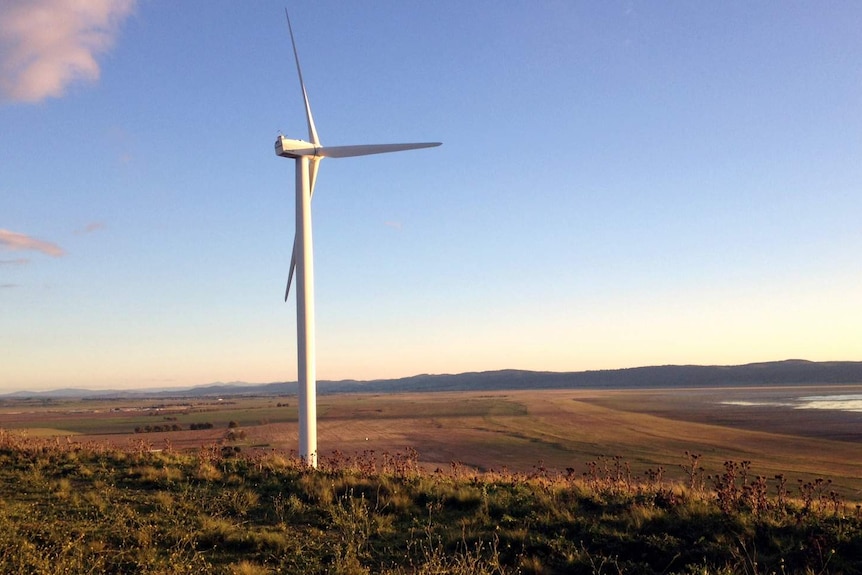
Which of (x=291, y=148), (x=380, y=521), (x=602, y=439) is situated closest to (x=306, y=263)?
(x=291, y=148)

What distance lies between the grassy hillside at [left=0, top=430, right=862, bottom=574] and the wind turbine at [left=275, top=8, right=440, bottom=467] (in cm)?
444

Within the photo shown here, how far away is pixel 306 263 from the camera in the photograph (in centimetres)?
1994

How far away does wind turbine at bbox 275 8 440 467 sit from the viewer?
19.3m

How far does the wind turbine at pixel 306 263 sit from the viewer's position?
19328mm

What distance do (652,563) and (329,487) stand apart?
6788mm

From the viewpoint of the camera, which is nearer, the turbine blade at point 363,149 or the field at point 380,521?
the field at point 380,521

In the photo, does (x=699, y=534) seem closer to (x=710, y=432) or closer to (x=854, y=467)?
(x=854, y=467)

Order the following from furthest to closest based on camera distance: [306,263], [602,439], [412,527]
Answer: [602,439] → [306,263] → [412,527]

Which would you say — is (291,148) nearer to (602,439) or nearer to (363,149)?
(363,149)

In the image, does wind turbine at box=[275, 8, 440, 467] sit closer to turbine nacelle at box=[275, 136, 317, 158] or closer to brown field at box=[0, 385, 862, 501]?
turbine nacelle at box=[275, 136, 317, 158]

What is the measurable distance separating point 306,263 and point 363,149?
552cm

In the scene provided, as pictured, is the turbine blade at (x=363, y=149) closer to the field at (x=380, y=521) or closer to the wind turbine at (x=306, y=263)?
the wind turbine at (x=306, y=263)

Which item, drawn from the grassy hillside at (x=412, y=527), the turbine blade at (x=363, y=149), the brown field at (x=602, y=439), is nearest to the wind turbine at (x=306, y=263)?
the turbine blade at (x=363, y=149)

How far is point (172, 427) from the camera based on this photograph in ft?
231
